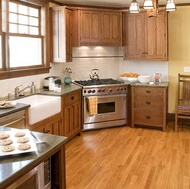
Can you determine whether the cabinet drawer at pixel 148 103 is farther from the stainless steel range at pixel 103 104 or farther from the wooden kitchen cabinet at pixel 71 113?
the wooden kitchen cabinet at pixel 71 113

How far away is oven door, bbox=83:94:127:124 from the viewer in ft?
16.5

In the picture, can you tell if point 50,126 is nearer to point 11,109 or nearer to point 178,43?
point 11,109

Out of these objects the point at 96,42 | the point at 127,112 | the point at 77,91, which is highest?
the point at 96,42

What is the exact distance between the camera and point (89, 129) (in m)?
5.09

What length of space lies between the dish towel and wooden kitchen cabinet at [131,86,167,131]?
0.84m

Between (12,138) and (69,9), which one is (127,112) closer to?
(69,9)

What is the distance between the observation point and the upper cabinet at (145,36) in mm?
5211

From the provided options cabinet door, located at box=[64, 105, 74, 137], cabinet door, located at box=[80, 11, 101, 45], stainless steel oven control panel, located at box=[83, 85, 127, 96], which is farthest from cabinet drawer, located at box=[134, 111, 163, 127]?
cabinet door, located at box=[80, 11, 101, 45]

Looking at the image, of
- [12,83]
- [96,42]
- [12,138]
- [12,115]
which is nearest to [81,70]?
[96,42]

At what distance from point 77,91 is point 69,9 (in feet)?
5.17

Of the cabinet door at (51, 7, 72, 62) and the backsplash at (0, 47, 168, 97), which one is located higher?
the cabinet door at (51, 7, 72, 62)

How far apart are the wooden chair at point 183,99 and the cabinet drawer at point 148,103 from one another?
359mm

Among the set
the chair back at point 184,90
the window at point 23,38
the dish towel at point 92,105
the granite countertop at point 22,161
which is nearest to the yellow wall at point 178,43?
the chair back at point 184,90

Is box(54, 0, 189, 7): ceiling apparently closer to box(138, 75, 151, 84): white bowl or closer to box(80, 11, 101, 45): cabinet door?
box(80, 11, 101, 45): cabinet door
